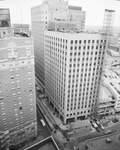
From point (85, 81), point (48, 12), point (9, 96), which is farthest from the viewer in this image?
point (48, 12)

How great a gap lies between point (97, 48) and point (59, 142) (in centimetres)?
4449

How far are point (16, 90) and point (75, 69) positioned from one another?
1038 inches

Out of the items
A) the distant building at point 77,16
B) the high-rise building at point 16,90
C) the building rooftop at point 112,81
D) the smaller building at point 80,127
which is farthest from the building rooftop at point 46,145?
the distant building at point 77,16

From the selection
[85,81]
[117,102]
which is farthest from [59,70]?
[117,102]

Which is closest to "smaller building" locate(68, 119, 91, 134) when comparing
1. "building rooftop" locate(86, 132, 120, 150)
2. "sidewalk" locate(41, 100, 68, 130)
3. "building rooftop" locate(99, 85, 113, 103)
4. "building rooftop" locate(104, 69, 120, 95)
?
"sidewalk" locate(41, 100, 68, 130)

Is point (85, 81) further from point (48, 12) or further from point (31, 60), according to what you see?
point (48, 12)

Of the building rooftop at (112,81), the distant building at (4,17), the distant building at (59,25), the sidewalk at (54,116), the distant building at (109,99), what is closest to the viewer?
the distant building at (4,17)

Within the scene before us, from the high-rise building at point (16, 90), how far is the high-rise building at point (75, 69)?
16.8 metres

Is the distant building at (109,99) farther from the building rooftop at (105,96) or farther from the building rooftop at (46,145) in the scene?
the building rooftop at (46,145)

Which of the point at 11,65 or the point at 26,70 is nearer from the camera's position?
the point at 11,65

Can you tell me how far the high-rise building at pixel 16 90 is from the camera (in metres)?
43.9

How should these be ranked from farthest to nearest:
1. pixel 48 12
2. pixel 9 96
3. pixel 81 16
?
pixel 81 16 < pixel 48 12 < pixel 9 96

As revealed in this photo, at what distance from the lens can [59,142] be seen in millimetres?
60906

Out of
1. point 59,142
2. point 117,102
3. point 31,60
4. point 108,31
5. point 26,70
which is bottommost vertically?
point 59,142
